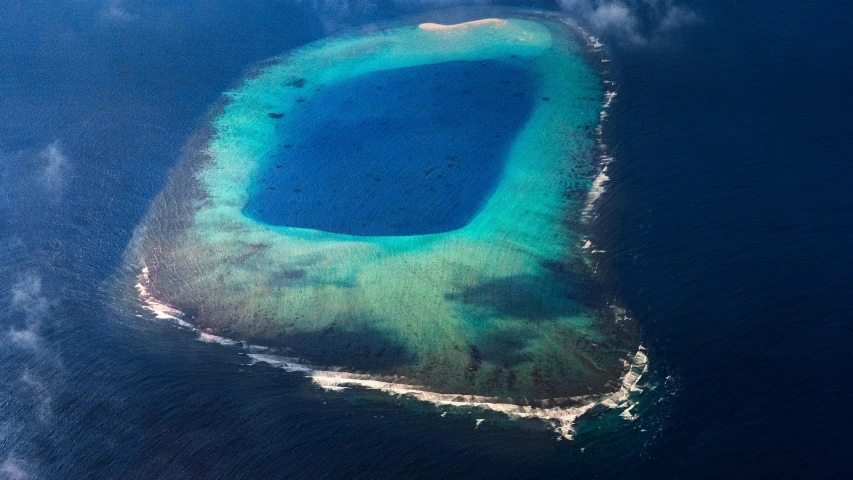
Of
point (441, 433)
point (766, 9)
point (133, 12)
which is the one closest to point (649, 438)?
point (441, 433)

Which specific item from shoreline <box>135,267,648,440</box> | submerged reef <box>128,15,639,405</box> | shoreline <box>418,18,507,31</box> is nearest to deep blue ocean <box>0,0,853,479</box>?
shoreline <box>135,267,648,440</box>

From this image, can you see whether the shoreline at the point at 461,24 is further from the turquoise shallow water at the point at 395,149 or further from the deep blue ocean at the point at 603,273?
the deep blue ocean at the point at 603,273

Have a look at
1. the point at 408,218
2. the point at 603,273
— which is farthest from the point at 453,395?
the point at 408,218

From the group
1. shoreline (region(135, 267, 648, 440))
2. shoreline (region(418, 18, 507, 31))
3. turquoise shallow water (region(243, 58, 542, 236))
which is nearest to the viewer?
shoreline (region(135, 267, 648, 440))

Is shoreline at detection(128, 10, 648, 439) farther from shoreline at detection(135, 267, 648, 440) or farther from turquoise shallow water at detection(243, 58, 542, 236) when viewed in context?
turquoise shallow water at detection(243, 58, 542, 236)

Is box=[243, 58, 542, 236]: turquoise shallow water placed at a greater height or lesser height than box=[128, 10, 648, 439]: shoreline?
greater
